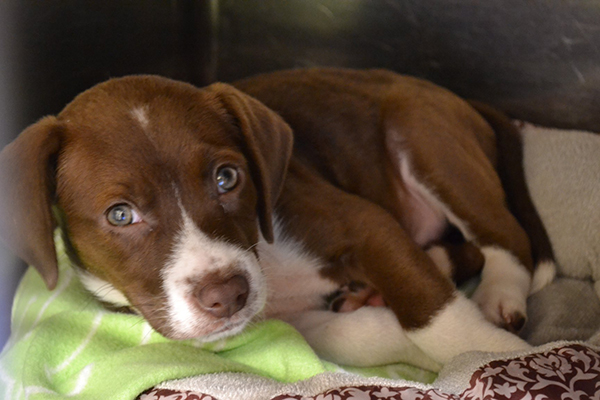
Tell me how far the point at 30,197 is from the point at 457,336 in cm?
168

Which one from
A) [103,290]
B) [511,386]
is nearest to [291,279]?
[103,290]

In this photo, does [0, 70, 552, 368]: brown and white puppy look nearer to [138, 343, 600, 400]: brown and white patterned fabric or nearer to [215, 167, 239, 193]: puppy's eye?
[215, 167, 239, 193]: puppy's eye

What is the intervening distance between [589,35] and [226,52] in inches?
91.3

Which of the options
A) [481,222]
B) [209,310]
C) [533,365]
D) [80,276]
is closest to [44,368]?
[80,276]

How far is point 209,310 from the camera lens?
224 cm

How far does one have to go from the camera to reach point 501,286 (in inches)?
121

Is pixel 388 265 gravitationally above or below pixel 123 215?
below

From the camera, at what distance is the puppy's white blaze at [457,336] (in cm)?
271

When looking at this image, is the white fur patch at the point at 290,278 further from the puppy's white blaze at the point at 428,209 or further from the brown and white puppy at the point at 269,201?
the puppy's white blaze at the point at 428,209

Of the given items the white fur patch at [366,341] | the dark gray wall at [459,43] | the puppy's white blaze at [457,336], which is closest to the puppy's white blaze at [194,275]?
Result: the white fur patch at [366,341]

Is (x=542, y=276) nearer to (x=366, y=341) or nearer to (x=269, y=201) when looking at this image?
(x=366, y=341)

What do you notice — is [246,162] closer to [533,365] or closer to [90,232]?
[90,232]

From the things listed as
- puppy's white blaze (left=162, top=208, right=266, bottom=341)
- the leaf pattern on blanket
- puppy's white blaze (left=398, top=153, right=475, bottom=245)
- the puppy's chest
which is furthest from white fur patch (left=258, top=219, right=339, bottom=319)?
the leaf pattern on blanket

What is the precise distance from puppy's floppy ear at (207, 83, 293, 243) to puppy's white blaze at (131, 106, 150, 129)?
1.17ft
